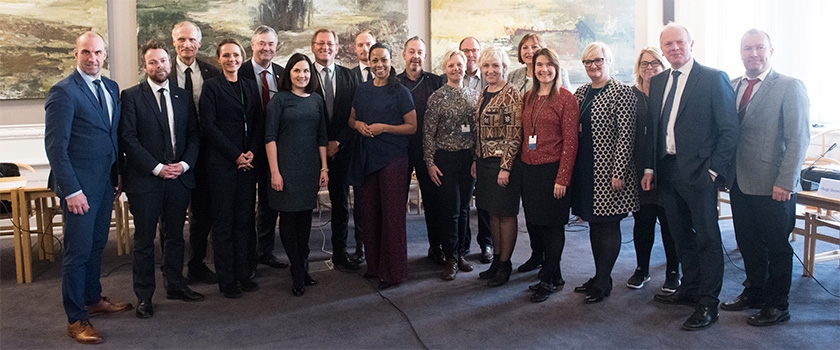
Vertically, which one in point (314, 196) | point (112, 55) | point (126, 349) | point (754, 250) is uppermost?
point (112, 55)

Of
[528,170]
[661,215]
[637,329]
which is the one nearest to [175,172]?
[528,170]

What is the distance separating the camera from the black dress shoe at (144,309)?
3.21m

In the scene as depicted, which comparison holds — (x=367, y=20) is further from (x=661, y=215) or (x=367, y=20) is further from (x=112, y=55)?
(x=661, y=215)

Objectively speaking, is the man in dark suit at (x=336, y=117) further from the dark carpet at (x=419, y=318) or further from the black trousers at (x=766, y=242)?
the black trousers at (x=766, y=242)

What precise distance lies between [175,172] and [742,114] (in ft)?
10.0

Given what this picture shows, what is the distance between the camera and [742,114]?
3098 millimetres

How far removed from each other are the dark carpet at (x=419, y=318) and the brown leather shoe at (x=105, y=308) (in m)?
0.06

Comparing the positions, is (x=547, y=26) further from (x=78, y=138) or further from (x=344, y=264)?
(x=78, y=138)

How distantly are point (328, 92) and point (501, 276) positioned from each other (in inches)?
67.6

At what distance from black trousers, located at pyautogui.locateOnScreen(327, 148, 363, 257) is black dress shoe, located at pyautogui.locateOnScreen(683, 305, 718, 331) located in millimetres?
2296

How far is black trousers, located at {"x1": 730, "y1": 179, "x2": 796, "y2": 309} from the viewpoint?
301 centimetres

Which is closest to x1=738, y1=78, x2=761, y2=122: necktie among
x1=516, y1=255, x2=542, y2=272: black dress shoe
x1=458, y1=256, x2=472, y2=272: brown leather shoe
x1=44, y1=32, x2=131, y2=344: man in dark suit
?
x1=516, y1=255, x2=542, y2=272: black dress shoe

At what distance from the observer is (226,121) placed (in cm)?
347

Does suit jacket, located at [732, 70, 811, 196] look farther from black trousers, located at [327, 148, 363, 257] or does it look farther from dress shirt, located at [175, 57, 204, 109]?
dress shirt, located at [175, 57, 204, 109]
